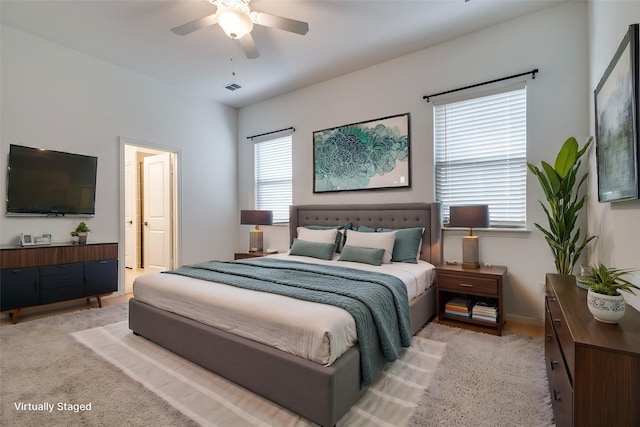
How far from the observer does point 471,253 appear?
10.2 ft

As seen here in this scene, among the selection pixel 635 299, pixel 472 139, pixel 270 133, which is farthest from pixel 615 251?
pixel 270 133

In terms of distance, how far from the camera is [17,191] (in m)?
3.30

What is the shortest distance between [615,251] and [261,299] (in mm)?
2283

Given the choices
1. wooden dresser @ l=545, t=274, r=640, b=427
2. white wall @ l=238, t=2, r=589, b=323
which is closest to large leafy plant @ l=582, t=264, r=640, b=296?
wooden dresser @ l=545, t=274, r=640, b=427

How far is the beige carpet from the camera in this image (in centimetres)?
169

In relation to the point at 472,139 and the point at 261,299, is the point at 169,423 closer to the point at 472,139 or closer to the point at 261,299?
the point at 261,299

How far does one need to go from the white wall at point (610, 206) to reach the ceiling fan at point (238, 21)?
6.72 feet

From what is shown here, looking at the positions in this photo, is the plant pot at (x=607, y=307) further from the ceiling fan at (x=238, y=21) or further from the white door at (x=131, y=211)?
the white door at (x=131, y=211)

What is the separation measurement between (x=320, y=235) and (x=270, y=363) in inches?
90.5

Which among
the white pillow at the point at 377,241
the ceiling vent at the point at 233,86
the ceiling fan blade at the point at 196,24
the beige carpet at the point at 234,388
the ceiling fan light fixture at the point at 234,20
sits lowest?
the beige carpet at the point at 234,388

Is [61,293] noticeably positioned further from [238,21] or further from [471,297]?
[471,297]

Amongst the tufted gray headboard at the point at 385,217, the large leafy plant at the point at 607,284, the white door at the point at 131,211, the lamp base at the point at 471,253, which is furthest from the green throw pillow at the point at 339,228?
the white door at the point at 131,211

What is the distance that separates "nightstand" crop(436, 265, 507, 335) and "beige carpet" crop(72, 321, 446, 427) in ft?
1.84

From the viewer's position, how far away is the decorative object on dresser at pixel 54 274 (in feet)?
9.95
